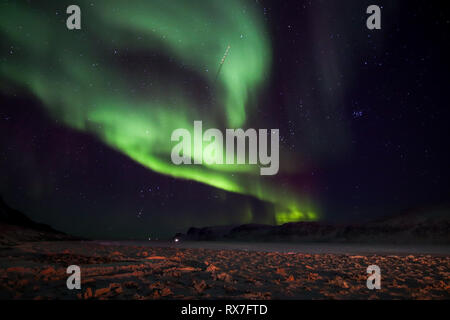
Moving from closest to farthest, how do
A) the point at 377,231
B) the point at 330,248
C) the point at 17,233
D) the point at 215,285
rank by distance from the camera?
the point at 215,285
the point at 330,248
the point at 17,233
the point at 377,231

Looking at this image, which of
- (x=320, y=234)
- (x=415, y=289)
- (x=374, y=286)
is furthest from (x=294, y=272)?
(x=320, y=234)

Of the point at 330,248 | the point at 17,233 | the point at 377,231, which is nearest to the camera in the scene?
the point at 330,248

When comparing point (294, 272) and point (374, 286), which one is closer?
point (374, 286)

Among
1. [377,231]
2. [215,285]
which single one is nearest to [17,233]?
[377,231]

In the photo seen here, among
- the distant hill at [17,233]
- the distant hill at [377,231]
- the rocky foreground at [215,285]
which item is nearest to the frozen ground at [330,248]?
the rocky foreground at [215,285]

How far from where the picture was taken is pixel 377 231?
8500cm

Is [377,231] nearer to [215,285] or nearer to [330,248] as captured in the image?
[330,248]

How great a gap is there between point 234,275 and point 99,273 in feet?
13.0

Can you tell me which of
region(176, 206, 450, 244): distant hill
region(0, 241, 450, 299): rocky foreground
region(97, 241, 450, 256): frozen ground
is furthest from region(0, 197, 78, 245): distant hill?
region(176, 206, 450, 244): distant hill

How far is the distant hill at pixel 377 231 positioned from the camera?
71375mm

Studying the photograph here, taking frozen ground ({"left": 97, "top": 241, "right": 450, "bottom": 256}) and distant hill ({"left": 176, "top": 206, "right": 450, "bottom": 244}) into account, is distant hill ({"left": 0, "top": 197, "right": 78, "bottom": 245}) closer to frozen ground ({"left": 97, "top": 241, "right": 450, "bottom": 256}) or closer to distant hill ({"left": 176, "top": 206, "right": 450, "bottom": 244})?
frozen ground ({"left": 97, "top": 241, "right": 450, "bottom": 256})

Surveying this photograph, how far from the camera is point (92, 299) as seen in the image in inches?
247

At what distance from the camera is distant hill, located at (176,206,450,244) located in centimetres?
7138
